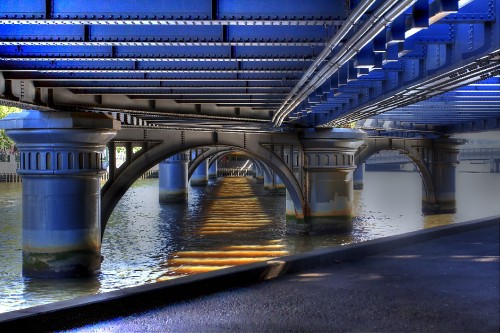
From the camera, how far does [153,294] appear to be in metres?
9.27

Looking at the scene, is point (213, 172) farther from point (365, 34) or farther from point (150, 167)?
point (365, 34)

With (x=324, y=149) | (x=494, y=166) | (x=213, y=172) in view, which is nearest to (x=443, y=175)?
(x=324, y=149)

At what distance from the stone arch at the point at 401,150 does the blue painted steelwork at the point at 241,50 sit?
2055 cm

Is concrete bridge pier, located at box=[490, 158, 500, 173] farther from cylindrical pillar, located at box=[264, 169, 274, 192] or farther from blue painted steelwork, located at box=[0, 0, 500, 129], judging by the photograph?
blue painted steelwork, located at box=[0, 0, 500, 129]

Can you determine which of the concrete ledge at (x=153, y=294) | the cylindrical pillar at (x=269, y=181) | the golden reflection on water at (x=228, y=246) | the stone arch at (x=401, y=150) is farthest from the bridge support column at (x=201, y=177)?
the concrete ledge at (x=153, y=294)

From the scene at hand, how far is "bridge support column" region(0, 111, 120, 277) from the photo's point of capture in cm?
1809

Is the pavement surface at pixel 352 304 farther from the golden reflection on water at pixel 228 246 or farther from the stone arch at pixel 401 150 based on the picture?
the stone arch at pixel 401 150

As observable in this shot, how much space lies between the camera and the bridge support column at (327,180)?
30.5 metres

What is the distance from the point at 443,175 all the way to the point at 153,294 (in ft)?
122

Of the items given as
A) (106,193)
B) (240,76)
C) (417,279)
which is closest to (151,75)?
(240,76)

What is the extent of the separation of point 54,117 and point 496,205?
34939 mm

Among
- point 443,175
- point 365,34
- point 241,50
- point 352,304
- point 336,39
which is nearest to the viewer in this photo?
point 352,304

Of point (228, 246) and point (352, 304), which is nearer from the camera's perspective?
point (352, 304)

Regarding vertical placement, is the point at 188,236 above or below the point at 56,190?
below
